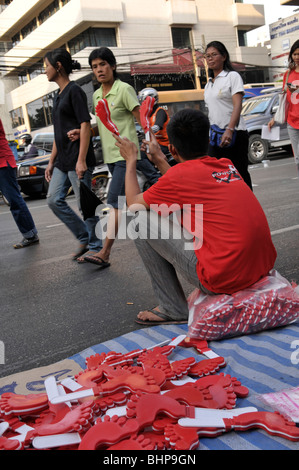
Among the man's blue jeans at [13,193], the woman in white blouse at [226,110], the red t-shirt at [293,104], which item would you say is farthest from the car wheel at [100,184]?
the woman in white blouse at [226,110]

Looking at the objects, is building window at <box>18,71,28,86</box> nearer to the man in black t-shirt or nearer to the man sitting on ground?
the man in black t-shirt

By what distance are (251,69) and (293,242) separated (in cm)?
3199

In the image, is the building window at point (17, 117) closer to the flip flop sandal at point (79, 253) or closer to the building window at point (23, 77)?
the building window at point (23, 77)

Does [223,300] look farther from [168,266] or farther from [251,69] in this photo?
[251,69]

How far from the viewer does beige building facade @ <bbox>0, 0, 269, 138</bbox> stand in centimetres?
2852

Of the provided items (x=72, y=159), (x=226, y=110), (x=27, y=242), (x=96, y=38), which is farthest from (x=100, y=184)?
(x=96, y=38)

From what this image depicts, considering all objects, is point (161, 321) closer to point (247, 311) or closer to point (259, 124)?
point (247, 311)

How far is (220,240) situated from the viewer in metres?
2.26

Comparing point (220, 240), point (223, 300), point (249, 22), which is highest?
point (249, 22)

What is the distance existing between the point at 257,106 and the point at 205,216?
11.6 metres

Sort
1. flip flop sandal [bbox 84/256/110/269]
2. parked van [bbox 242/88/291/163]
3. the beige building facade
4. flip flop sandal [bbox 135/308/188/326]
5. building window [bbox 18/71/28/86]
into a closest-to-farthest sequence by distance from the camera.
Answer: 1. flip flop sandal [bbox 135/308/188/326]
2. flip flop sandal [bbox 84/256/110/269]
3. parked van [bbox 242/88/291/163]
4. the beige building facade
5. building window [bbox 18/71/28/86]

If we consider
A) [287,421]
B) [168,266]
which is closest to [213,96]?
[168,266]

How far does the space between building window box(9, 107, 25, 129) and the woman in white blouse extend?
36096 mm

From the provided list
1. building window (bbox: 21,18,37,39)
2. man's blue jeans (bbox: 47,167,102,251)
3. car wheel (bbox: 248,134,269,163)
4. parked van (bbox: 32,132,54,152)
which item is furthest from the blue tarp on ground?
building window (bbox: 21,18,37,39)
